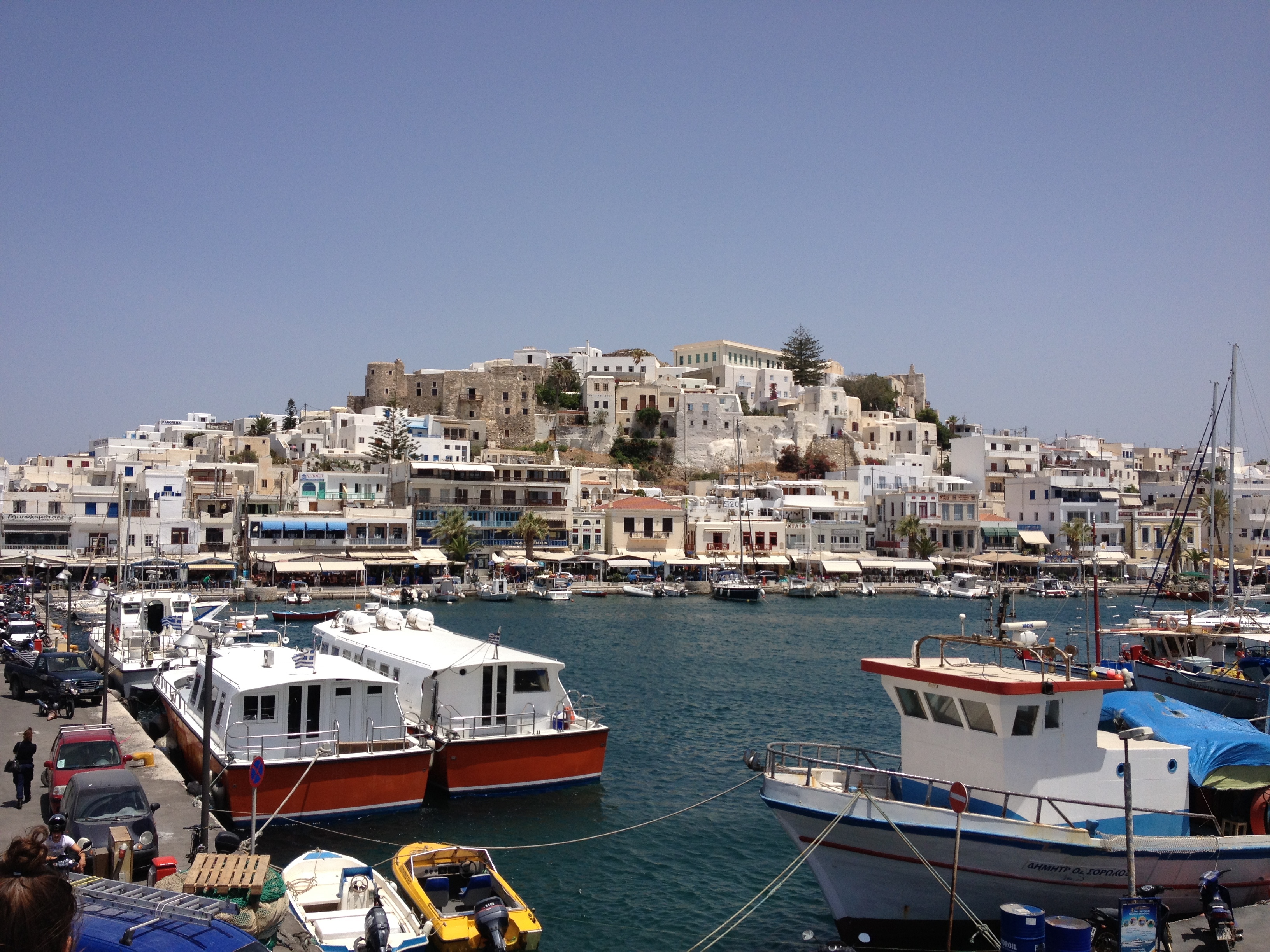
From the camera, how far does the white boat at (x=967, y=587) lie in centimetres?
7756

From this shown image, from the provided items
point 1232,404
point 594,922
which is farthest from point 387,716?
point 1232,404

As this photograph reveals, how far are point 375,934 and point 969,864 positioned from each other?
7.67 metres

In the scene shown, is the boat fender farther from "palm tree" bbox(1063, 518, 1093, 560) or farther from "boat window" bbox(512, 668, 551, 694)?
"palm tree" bbox(1063, 518, 1093, 560)

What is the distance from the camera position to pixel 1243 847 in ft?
47.6

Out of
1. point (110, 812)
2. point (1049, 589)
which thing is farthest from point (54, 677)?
point (1049, 589)

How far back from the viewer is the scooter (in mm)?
12914

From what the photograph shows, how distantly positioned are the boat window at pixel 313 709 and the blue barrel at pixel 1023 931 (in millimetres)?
12571

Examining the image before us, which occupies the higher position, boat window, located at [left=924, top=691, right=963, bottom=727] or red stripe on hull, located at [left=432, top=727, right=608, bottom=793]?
boat window, located at [left=924, top=691, right=963, bottom=727]

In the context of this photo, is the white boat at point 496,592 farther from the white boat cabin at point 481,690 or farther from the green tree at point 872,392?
the green tree at point 872,392

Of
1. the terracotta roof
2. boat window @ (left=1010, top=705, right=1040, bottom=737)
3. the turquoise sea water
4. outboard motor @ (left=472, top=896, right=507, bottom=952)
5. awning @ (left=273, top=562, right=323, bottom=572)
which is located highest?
the terracotta roof

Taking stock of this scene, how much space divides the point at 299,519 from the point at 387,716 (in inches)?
2188

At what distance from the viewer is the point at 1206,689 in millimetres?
28156

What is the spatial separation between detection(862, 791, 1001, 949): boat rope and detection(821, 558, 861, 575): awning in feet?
229

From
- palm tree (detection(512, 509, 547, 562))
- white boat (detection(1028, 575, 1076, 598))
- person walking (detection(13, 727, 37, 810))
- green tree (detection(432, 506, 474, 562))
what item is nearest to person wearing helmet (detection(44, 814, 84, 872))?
person walking (detection(13, 727, 37, 810))
